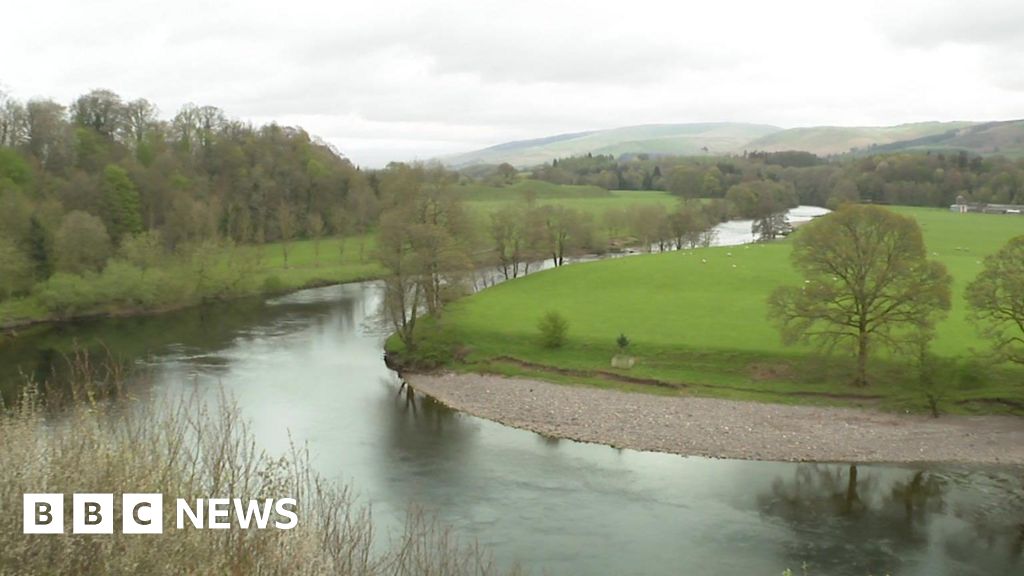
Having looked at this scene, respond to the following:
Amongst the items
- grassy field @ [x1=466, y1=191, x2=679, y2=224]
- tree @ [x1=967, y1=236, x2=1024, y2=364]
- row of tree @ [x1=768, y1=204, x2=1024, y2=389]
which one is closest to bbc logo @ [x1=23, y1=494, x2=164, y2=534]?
row of tree @ [x1=768, y1=204, x2=1024, y2=389]

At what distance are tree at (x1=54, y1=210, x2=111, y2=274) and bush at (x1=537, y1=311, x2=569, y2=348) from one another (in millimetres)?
38008

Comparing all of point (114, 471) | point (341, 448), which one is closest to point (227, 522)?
point (114, 471)

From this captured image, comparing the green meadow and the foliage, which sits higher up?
the green meadow

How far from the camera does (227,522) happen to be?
1113cm

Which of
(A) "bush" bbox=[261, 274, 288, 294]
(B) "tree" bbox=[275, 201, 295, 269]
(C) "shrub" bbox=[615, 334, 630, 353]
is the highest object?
Result: (B) "tree" bbox=[275, 201, 295, 269]

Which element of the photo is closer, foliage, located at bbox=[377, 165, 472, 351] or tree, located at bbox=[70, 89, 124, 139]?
foliage, located at bbox=[377, 165, 472, 351]

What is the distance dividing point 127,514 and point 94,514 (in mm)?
538

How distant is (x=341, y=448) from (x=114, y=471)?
1823cm

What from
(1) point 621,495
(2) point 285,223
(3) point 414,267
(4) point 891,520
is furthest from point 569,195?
(4) point 891,520

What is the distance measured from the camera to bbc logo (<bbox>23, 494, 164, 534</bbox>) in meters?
9.36

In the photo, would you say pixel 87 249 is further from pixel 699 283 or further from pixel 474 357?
pixel 699 283

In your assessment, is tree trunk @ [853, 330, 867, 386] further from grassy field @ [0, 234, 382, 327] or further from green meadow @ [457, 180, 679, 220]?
green meadow @ [457, 180, 679, 220]

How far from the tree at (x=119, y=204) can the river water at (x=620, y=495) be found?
31081mm

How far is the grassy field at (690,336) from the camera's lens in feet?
111
